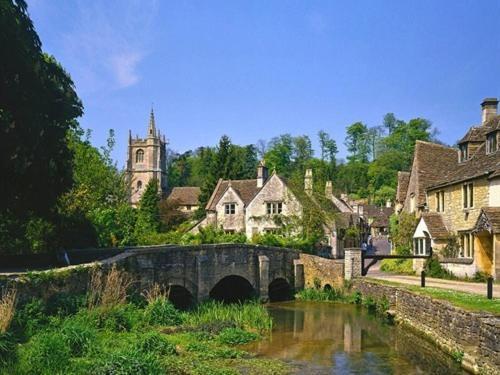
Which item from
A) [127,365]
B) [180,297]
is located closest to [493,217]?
[180,297]

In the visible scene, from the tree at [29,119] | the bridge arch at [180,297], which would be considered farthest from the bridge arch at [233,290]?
the tree at [29,119]

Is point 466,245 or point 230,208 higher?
point 230,208

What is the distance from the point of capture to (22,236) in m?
25.0

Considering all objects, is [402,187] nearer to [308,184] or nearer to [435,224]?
[308,184]

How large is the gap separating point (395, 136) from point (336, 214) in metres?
72.6

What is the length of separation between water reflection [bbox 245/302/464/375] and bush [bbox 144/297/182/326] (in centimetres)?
323

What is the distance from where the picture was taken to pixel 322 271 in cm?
3192

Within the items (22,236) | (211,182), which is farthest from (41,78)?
(211,182)

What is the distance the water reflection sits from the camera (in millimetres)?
14781

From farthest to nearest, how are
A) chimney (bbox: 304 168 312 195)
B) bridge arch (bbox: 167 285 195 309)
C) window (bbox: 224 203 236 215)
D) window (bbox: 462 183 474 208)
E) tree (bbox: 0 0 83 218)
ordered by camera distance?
window (bbox: 224 203 236 215)
chimney (bbox: 304 168 312 195)
window (bbox: 462 183 474 208)
bridge arch (bbox: 167 285 195 309)
tree (bbox: 0 0 83 218)

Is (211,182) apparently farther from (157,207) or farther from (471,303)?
(471,303)

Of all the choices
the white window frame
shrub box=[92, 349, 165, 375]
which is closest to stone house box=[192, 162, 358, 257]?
the white window frame

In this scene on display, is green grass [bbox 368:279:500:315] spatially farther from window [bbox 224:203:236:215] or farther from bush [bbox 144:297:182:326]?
window [bbox 224:203:236:215]

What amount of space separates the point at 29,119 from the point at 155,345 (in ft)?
30.2
